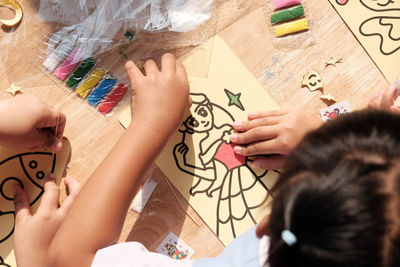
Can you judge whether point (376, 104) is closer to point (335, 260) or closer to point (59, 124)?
point (335, 260)

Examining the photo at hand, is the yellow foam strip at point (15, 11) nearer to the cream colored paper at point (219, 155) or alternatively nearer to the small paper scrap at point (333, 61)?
the cream colored paper at point (219, 155)

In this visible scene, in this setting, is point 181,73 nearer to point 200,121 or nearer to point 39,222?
point 200,121

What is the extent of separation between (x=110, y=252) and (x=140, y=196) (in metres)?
0.12

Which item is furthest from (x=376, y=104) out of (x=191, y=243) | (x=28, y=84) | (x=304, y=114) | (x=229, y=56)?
(x=28, y=84)

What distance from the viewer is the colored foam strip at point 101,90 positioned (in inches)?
27.1

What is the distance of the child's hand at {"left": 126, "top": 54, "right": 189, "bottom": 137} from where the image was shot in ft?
2.05

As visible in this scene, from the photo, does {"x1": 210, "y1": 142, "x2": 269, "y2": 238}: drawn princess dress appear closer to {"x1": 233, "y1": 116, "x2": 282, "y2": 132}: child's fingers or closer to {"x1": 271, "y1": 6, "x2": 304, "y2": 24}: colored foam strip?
{"x1": 233, "y1": 116, "x2": 282, "y2": 132}: child's fingers

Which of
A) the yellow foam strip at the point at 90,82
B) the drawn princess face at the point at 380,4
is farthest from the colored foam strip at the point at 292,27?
the yellow foam strip at the point at 90,82

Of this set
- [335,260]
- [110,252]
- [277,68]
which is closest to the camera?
[335,260]

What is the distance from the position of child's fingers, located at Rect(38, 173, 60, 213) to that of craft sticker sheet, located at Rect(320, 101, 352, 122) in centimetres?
52

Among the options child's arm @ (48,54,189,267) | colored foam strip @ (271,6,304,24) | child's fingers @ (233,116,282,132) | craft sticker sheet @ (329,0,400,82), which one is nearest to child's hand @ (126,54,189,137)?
child's arm @ (48,54,189,267)

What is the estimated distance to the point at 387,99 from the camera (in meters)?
0.65

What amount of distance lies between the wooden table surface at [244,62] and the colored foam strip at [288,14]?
16mm

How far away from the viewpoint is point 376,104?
66 cm
